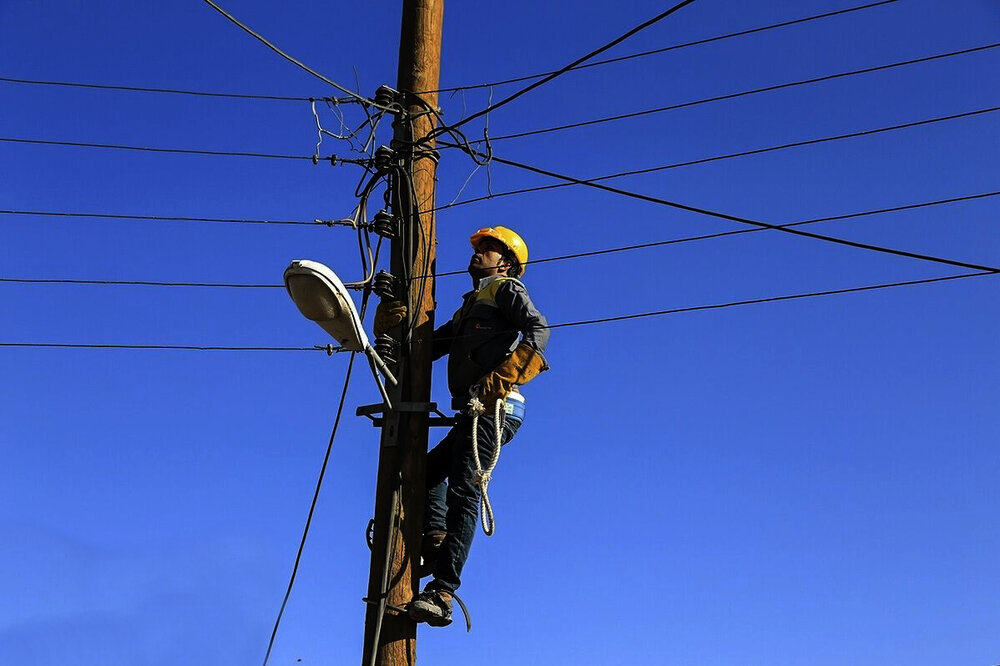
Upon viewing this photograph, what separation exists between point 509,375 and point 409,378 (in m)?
0.58

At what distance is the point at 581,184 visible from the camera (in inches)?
283

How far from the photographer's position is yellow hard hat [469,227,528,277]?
23.2 ft

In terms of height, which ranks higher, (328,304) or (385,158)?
(385,158)

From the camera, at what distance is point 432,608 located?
588cm

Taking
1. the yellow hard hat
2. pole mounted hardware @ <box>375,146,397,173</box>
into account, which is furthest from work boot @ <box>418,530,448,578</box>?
pole mounted hardware @ <box>375,146,397,173</box>

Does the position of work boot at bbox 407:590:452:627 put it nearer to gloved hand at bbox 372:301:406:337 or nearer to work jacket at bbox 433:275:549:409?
work jacket at bbox 433:275:549:409

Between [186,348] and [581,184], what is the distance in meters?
2.85

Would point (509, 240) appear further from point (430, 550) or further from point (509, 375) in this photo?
point (430, 550)

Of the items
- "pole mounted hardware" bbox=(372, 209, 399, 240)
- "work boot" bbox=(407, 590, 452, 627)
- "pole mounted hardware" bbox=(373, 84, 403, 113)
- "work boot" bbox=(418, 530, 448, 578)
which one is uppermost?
"pole mounted hardware" bbox=(373, 84, 403, 113)

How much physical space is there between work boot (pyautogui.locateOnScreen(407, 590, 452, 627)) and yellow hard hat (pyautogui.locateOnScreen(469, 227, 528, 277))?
6.62 ft

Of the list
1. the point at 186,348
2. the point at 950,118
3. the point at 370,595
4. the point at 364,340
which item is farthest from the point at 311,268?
the point at 950,118

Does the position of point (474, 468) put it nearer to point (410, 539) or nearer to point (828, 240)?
point (410, 539)

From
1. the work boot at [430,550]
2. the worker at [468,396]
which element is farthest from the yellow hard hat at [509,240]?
the work boot at [430,550]

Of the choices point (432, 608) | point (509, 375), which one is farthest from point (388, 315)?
point (432, 608)
